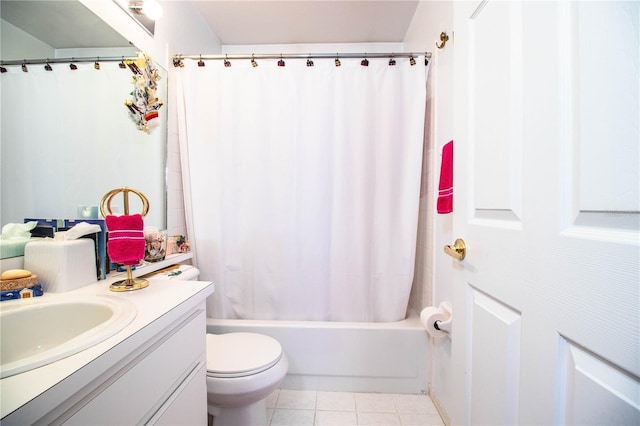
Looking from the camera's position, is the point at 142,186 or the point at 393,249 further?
the point at 393,249

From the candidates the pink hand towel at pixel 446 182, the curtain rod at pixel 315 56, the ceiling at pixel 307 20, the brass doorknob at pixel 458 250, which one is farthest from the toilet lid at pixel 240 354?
the ceiling at pixel 307 20

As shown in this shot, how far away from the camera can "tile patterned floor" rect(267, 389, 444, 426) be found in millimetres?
1244

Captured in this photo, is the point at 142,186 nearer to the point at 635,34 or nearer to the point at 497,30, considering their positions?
the point at 497,30

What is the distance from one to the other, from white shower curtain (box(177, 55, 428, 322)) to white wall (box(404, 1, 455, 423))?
0.11m

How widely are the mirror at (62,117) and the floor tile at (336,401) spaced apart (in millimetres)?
1459

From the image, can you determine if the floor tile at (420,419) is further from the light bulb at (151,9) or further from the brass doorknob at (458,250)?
the light bulb at (151,9)

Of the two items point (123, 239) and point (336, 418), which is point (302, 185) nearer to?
point (123, 239)

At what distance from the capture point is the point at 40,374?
40 centimetres

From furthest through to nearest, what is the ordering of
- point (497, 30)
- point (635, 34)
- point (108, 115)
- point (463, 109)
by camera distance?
1. point (108, 115)
2. point (463, 109)
3. point (497, 30)
4. point (635, 34)

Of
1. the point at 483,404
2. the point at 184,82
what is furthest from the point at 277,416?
the point at 184,82

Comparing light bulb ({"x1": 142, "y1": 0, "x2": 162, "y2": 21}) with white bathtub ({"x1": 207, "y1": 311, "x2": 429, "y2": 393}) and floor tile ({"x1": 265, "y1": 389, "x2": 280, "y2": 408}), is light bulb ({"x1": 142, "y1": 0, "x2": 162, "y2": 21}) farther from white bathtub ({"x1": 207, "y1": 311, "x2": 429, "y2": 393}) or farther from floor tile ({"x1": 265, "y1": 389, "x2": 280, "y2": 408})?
floor tile ({"x1": 265, "y1": 389, "x2": 280, "y2": 408})

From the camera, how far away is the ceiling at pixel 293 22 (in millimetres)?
1088

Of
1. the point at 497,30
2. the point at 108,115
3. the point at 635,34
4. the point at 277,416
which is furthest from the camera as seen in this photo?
the point at 277,416

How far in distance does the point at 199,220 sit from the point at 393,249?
1220 millimetres
